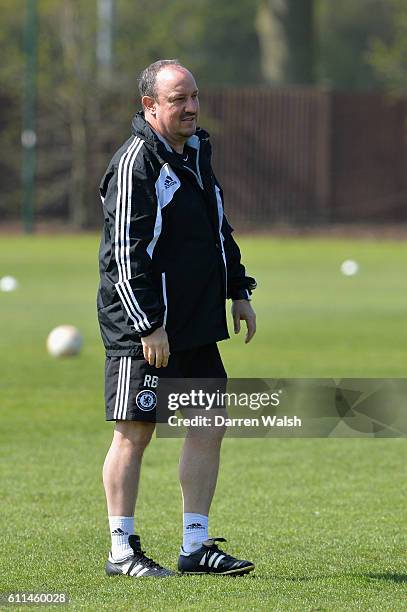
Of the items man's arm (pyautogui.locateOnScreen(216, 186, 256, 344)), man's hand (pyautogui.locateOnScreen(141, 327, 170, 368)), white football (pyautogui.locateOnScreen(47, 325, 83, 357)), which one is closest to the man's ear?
man's arm (pyautogui.locateOnScreen(216, 186, 256, 344))

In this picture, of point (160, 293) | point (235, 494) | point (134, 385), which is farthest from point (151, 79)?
point (235, 494)

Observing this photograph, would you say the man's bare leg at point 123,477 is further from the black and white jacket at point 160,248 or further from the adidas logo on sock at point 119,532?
the black and white jacket at point 160,248

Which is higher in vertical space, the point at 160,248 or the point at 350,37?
the point at 350,37

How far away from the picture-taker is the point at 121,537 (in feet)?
19.0

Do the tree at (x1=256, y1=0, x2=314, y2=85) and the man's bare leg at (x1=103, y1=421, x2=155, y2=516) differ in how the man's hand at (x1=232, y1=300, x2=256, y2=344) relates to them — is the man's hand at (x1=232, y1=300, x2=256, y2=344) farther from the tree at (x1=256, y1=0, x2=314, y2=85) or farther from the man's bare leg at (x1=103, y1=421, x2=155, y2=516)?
the tree at (x1=256, y1=0, x2=314, y2=85)

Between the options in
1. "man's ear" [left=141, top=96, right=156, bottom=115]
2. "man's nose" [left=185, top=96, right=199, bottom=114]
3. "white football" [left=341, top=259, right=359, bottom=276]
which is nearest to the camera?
"man's nose" [left=185, top=96, right=199, bottom=114]

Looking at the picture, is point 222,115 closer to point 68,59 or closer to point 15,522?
point 68,59

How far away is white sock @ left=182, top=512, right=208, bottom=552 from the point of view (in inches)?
231

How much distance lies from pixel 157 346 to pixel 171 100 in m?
1.04

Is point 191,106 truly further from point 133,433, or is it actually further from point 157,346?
point 133,433

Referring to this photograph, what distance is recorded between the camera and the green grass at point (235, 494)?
5574 mm

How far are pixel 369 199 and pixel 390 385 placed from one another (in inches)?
1281

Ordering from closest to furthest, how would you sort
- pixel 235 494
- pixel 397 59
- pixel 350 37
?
pixel 235 494
pixel 397 59
pixel 350 37

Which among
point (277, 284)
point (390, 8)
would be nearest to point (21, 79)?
point (277, 284)
